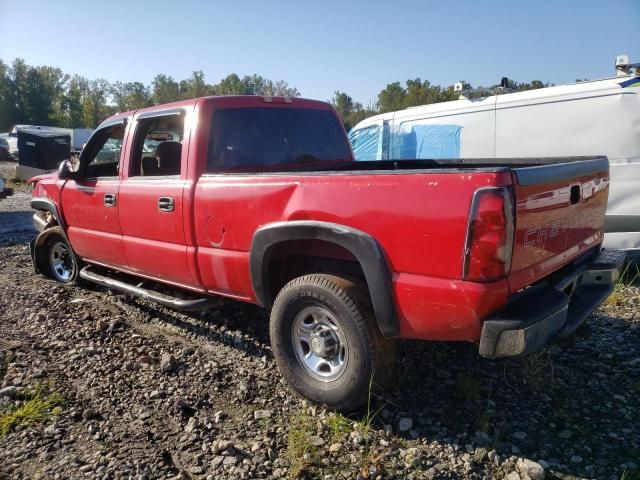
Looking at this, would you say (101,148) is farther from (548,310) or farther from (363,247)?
(548,310)

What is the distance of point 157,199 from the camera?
380cm

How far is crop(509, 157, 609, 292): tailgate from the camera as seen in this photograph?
7.83 ft

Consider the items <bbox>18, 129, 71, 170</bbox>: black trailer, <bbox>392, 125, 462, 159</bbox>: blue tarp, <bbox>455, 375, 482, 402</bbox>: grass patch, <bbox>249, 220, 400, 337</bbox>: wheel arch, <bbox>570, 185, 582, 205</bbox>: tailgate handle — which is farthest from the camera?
<bbox>18, 129, 71, 170</bbox>: black trailer

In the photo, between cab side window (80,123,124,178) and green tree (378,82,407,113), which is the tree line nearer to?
green tree (378,82,407,113)

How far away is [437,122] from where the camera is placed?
24.4 feet

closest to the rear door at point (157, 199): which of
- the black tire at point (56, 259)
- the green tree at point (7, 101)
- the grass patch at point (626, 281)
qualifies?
the black tire at point (56, 259)

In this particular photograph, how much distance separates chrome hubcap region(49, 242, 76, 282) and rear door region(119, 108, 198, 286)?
1769mm

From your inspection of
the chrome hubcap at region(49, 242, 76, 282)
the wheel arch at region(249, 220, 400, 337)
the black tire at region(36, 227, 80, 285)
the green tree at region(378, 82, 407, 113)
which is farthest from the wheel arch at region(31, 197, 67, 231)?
the green tree at region(378, 82, 407, 113)

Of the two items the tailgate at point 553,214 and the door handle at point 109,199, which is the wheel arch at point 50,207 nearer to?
the door handle at point 109,199

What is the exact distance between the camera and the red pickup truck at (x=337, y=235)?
7.68 feet

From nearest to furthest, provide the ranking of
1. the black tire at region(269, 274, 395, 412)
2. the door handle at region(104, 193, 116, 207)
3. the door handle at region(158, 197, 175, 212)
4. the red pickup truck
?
the red pickup truck
the black tire at region(269, 274, 395, 412)
the door handle at region(158, 197, 175, 212)
the door handle at region(104, 193, 116, 207)

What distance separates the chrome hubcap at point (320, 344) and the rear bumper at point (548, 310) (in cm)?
91

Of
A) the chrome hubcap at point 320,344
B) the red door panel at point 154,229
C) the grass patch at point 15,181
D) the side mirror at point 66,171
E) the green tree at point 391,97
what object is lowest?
the chrome hubcap at point 320,344

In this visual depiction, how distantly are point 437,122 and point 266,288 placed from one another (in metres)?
5.17
